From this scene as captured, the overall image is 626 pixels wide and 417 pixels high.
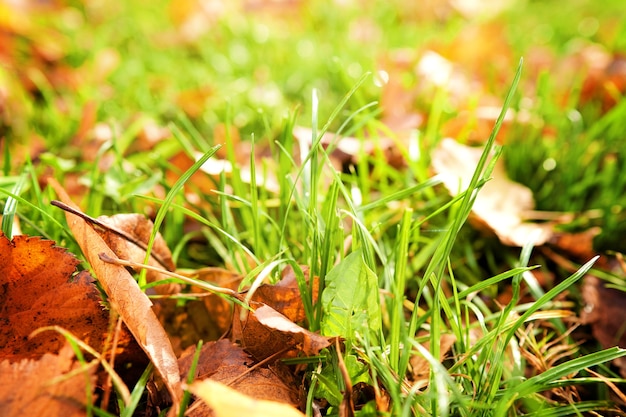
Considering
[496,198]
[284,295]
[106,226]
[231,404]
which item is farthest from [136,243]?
[496,198]

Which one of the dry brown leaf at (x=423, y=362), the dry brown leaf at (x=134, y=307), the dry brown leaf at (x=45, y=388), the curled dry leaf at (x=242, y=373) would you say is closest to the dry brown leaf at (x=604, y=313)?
the dry brown leaf at (x=423, y=362)

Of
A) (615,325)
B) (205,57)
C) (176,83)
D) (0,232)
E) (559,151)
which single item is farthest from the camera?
(205,57)

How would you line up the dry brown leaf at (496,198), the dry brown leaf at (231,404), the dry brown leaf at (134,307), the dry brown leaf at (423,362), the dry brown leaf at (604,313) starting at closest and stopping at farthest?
the dry brown leaf at (231,404)
the dry brown leaf at (134,307)
the dry brown leaf at (423,362)
the dry brown leaf at (604,313)
the dry brown leaf at (496,198)

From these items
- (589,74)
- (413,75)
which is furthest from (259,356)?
(589,74)

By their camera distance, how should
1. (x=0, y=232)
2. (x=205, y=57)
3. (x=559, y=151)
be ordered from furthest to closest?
(x=205, y=57) < (x=559, y=151) < (x=0, y=232)

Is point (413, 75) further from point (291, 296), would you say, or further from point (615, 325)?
point (291, 296)

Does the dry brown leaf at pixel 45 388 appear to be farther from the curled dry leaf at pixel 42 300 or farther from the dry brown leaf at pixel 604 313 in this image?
the dry brown leaf at pixel 604 313
